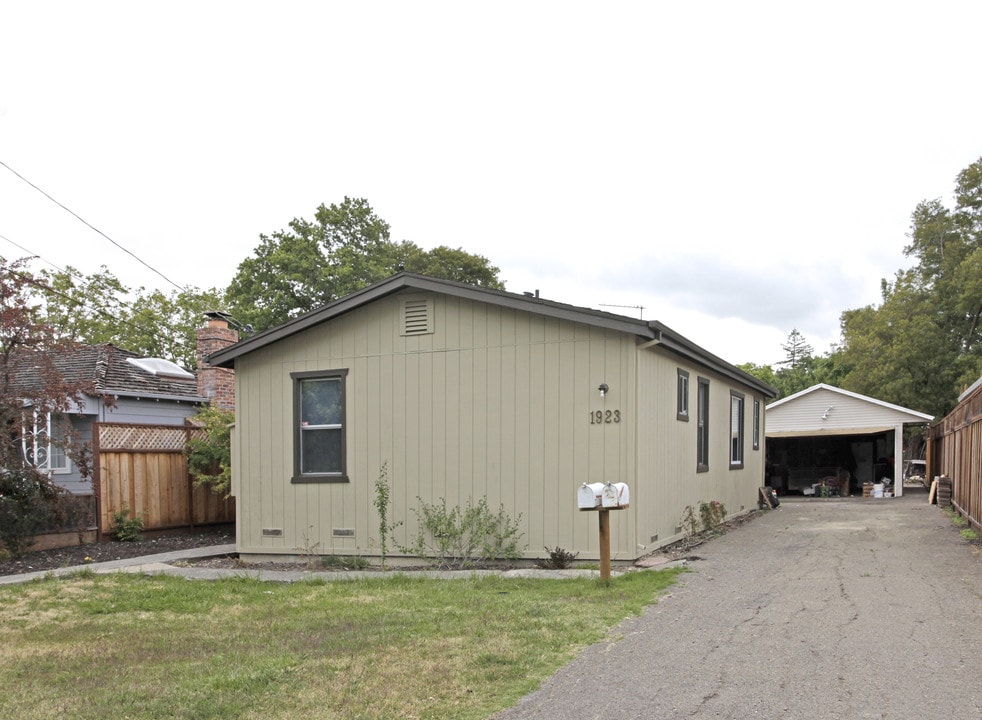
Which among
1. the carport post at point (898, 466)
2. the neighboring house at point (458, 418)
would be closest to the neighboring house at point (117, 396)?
the neighboring house at point (458, 418)

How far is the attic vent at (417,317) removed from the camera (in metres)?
11.0

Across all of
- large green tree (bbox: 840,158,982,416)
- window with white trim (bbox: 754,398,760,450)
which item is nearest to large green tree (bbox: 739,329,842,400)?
large green tree (bbox: 840,158,982,416)

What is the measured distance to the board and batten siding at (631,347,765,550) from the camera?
10094mm

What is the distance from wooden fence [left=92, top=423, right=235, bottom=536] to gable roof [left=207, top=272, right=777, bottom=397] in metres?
3.01

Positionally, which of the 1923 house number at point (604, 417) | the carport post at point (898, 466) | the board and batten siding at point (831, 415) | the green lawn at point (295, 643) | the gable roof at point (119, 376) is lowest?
the carport post at point (898, 466)

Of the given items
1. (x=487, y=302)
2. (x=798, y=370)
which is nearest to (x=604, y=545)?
(x=487, y=302)

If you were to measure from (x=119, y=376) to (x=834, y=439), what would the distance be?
23.1m

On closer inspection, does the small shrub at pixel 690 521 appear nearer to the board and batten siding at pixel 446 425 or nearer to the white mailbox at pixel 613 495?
the board and batten siding at pixel 446 425

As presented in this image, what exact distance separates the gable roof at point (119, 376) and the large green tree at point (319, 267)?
60.2 ft

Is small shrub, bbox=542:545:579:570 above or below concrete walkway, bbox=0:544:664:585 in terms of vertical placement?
above

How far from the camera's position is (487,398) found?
10609 millimetres

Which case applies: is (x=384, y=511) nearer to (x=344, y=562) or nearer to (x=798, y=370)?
(x=344, y=562)

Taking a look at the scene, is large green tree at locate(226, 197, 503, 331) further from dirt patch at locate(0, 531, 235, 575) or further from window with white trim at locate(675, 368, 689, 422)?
window with white trim at locate(675, 368, 689, 422)

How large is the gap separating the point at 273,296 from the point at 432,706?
115 ft
